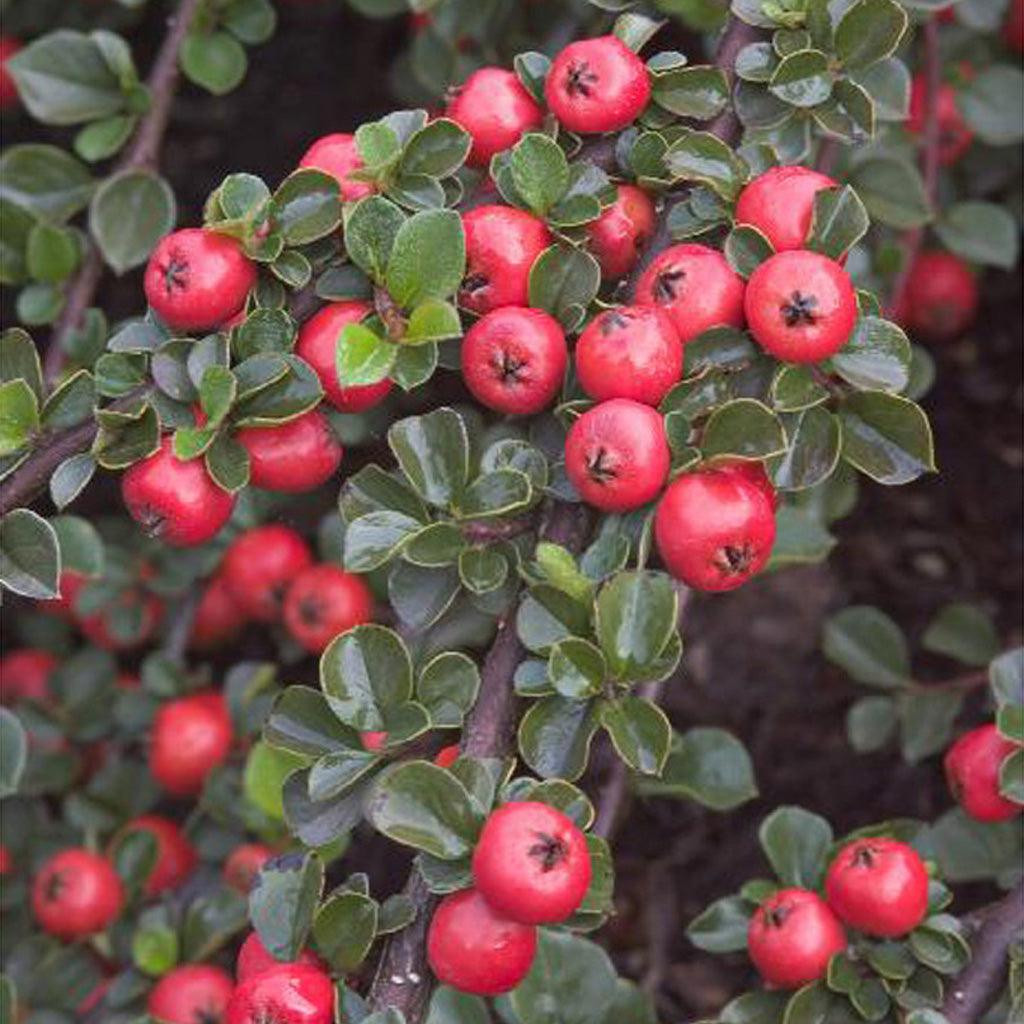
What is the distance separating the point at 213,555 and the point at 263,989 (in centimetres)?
109

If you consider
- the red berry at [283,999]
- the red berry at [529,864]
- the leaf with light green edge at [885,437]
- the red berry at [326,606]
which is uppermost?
the leaf with light green edge at [885,437]

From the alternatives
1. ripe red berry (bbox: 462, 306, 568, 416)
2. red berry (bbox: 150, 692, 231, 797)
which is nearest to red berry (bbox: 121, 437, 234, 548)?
ripe red berry (bbox: 462, 306, 568, 416)

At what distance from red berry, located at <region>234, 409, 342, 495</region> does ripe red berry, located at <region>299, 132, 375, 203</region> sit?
22 cm

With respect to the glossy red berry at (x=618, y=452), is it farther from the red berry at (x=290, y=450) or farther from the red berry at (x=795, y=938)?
the red berry at (x=795, y=938)


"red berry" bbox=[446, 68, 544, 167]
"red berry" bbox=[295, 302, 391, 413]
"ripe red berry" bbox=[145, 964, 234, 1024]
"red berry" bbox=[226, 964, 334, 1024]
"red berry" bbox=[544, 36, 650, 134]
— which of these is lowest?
"ripe red berry" bbox=[145, 964, 234, 1024]

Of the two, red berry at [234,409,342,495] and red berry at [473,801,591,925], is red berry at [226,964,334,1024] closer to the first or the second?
red berry at [473,801,591,925]

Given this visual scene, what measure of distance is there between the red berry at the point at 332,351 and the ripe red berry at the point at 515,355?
92mm

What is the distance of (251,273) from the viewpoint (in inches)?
62.7

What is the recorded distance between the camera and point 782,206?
1.58 m

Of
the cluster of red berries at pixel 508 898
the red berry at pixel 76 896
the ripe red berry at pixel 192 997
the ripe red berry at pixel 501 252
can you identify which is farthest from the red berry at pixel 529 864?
the red berry at pixel 76 896

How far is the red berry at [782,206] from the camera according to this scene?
1577mm

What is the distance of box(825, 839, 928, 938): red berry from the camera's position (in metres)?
1.70

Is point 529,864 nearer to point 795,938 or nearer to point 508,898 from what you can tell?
point 508,898

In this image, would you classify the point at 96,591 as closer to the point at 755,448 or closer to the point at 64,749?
the point at 64,749
